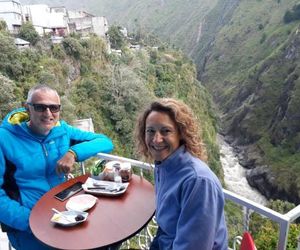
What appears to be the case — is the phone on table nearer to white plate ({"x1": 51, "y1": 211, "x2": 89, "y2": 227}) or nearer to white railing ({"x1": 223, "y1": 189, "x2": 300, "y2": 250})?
white plate ({"x1": 51, "y1": 211, "x2": 89, "y2": 227})

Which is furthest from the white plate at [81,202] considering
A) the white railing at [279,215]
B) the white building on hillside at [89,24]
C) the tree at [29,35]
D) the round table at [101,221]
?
the white building on hillside at [89,24]

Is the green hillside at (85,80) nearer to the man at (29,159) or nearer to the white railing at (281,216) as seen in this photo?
the man at (29,159)

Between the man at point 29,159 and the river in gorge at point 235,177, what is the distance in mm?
28858

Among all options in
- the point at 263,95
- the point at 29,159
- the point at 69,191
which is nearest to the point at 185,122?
the point at 69,191

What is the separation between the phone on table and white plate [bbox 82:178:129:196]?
68 mm

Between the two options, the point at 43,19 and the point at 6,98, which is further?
the point at 43,19

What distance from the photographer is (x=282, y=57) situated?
46094mm

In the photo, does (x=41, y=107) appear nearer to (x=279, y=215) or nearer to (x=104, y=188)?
(x=104, y=188)

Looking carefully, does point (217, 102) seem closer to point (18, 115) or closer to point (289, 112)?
point (289, 112)

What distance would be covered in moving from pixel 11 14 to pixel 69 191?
31374 millimetres

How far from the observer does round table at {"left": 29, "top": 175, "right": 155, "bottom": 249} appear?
1.93 m

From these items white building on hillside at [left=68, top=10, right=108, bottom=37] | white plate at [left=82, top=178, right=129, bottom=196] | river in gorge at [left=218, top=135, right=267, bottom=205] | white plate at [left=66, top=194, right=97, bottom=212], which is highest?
white building on hillside at [left=68, top=10, right=108, bottom=37]

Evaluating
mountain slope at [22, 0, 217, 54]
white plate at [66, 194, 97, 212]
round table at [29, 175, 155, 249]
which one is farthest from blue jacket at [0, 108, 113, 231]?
mountain slope at [22, 0, 217, 54]

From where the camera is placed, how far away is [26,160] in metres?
2.58
